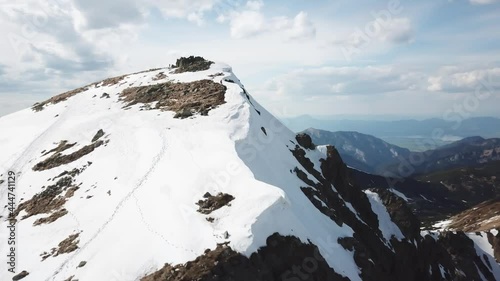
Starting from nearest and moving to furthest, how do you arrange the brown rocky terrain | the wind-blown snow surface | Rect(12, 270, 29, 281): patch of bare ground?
the brown rocky terrain, the wind-blown snow surface, Rect(12, 270, 29, 281): patch of bare ground

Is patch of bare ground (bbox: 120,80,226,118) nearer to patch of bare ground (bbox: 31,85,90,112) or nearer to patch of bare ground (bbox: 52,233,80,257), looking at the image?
patch of bare ground (bbox: 31,85,90,112)

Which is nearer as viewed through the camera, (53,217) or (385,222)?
(53,217)

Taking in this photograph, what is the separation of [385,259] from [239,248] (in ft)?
96.6

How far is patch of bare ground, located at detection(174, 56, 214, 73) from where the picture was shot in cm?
7300

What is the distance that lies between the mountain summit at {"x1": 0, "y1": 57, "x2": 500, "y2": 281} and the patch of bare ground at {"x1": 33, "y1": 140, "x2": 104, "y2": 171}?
0.83 ft

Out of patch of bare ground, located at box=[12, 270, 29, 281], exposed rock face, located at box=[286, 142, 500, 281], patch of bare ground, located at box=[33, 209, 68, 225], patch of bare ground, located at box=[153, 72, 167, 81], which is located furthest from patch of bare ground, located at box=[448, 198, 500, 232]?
patch of bare ground, located at box=[12, 270, 29, 281]

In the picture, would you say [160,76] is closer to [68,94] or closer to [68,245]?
[68,94]

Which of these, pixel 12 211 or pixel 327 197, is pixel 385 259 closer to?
pixel 327 197

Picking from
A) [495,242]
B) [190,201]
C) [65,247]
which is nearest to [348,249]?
[190,201]

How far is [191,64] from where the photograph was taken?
7612 cm

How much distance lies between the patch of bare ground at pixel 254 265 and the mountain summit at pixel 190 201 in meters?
0.08

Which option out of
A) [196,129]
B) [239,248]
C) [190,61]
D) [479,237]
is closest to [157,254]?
[239,248]

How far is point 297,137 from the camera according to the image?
54.5 metres

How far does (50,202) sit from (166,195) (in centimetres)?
1590
